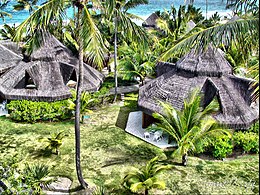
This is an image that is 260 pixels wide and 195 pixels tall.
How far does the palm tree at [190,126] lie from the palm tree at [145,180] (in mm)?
1321

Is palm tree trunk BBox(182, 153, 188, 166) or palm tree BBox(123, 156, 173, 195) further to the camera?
palm tree trunk BBox(182, 153, 188, 166)

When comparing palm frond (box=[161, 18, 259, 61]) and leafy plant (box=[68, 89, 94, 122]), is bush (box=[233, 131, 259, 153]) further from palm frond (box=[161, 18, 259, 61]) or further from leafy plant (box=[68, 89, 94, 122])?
leafy plant (box=[68, 89, 94, 122])

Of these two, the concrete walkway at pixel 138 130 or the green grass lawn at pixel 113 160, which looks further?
the concrete walkway at pixel 138 130

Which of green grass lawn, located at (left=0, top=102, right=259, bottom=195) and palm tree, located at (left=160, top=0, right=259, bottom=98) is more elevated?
palm tree, located at (left=160, top=0, right=259, bottom=98)

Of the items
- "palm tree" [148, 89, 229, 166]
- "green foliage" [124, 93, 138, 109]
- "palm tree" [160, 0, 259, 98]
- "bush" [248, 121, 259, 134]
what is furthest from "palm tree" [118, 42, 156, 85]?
"palm tree" [160, 0, 259, 98]

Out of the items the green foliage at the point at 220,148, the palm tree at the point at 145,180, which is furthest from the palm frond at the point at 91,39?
the green foliage at the point at 220,148

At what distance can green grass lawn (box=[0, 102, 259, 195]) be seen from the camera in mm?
11211

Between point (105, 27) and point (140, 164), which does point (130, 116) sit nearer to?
point (140, 164)

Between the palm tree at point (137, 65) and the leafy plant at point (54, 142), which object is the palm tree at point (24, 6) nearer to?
the palm tree at point (137, 65)

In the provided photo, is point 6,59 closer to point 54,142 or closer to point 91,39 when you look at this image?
point 54,142

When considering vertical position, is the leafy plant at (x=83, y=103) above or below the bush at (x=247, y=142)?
above

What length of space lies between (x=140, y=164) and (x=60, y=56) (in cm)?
953

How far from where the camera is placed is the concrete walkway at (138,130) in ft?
→ 46.2

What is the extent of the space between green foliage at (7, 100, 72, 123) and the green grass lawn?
401 millimetres
